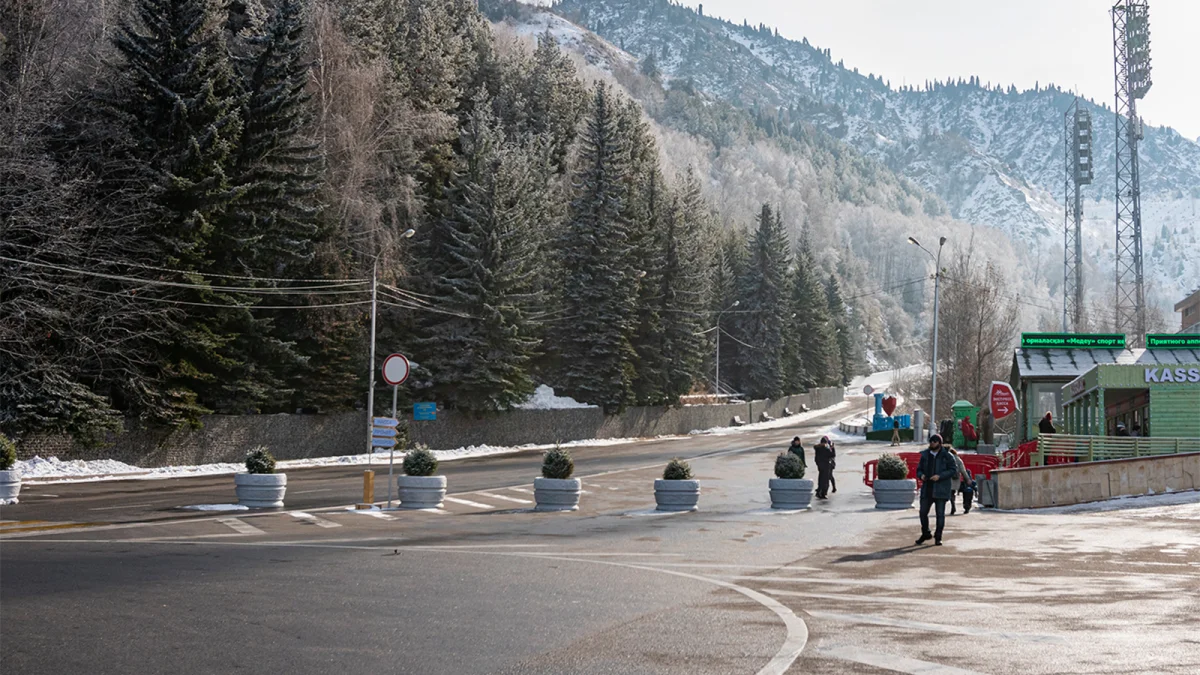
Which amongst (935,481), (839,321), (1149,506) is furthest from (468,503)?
(839,321)

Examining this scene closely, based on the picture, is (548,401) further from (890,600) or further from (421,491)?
(890,600)

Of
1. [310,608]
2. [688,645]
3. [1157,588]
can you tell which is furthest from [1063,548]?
[310,608]

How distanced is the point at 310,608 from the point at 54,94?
3570 centimetres

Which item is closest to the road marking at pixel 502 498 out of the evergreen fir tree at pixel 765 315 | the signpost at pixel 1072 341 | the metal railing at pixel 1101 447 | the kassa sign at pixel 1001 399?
the metal railing at pixel 1101 447

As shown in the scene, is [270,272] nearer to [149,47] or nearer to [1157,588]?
[149,47]

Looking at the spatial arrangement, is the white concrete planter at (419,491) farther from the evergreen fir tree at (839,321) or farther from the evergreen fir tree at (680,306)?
the evergreen fir tree at (839,321)

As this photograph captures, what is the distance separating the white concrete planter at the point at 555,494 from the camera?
24.4 metres

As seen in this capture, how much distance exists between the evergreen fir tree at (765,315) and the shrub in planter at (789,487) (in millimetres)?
81297

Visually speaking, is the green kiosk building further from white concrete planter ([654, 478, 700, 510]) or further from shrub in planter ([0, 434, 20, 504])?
shrub in planter ([0, 434, 20, 504])

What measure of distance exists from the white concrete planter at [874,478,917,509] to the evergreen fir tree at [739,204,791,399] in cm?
8134

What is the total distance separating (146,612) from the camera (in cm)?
989

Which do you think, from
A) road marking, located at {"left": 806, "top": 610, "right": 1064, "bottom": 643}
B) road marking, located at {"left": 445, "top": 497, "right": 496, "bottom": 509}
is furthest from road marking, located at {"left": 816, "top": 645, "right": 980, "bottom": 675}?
road marking, located at {"left": 445, "top": 497, "right": 496, "bottom": 509}

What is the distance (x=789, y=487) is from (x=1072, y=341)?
74.1 ft

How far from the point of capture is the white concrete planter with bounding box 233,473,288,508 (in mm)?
23172
